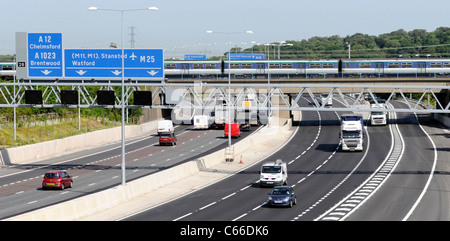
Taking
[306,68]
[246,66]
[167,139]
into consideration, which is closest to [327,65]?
[306,68]

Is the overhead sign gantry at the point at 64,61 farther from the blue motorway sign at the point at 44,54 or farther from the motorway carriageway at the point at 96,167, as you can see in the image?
the motorway carriageway at the point at 96,167

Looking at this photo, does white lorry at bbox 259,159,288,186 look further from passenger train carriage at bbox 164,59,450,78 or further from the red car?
passenger train carriage at bbox 164,59,450,78

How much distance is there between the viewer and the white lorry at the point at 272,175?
51625mm

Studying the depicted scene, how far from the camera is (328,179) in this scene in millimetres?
56031

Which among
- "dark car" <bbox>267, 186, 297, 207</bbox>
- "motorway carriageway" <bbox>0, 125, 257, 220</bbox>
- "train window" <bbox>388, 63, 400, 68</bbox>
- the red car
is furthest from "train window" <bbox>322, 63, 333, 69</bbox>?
"dark car" <bbox>267, 186, 297, 207</bbox>

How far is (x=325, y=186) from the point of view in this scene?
52000mm

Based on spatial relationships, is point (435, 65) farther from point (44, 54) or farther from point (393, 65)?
point (44, 54)

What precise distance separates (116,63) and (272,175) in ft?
47.3

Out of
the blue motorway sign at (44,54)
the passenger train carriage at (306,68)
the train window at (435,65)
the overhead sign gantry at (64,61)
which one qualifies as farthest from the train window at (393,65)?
the blue motorway sign at (44,54)

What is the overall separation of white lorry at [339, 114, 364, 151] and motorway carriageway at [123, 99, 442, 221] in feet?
2.67

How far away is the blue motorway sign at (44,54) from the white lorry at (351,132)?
31.3 meters

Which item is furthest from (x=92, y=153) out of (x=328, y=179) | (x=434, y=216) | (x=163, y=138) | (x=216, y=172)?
(x=434, y=216)

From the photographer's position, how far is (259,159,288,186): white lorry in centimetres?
5162
